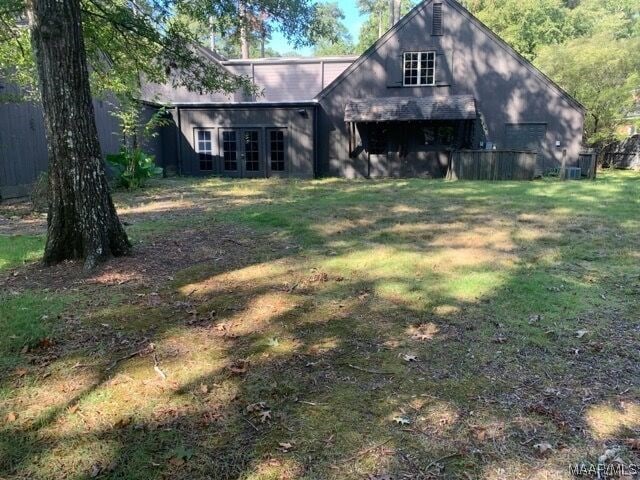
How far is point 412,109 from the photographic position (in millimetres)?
17781

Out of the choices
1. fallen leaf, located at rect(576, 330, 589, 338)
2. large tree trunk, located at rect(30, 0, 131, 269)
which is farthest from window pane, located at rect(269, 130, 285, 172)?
fallen leaf, located at rect(576, 330, 589, 338)

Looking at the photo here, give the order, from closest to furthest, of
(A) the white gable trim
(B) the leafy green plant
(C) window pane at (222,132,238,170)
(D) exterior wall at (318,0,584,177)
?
(B) the leafy green plant → (D) exterior wall at (318,0,584,177) → (A) the white gable trim → (C) window pane at (222,132,238,170)

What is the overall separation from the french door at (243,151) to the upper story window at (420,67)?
6.29 meters

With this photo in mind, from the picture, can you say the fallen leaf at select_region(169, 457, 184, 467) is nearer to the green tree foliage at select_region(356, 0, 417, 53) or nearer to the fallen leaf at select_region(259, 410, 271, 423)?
the fallen leaf at select_region(259, 410, 271, 423)

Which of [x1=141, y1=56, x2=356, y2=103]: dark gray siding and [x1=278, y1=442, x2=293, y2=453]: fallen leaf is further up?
[x1=141, y1=56, x2=356, y2=103]: dark gray siding

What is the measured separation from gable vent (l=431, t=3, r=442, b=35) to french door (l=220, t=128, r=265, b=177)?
7.71 meters

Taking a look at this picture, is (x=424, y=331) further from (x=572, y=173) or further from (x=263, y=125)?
(x=263, y=125)

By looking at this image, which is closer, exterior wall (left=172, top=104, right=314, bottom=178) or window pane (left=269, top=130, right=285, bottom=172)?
exterior wall (left=172, top=104, right=314, bottom=178)

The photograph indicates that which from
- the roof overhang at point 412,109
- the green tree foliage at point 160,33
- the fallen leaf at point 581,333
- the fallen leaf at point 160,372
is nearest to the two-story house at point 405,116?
the roof overhang at point 412,109

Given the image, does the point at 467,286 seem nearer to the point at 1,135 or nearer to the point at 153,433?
the point at 153,433

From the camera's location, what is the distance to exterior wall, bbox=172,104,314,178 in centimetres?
1870

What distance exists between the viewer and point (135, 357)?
349 centimetres

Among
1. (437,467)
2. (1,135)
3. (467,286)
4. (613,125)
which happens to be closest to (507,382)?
(437,467)

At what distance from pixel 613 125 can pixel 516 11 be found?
1451cm
